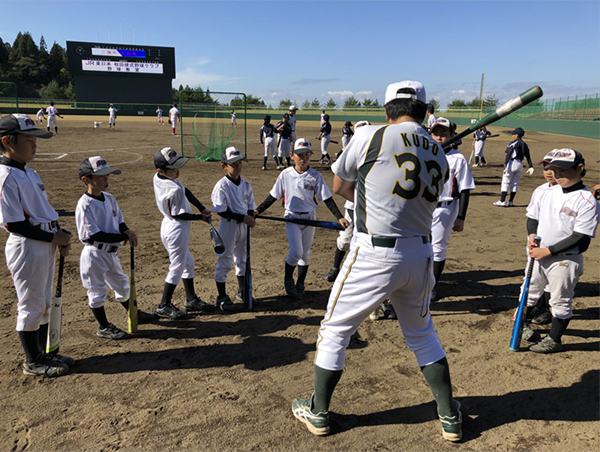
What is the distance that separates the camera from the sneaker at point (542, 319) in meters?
4.96

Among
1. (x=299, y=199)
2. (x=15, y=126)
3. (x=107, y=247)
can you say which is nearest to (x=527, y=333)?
(x=299, y=199)

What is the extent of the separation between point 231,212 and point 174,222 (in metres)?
0.71

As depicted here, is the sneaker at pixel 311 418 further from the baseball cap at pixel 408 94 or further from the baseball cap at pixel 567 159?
the baseball cap at pixel 567 159

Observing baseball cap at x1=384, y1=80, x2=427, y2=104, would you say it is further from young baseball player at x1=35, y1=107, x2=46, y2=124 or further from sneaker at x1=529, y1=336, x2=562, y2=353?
young baseball player at x1=35, y1=107, x2=46, y2=124

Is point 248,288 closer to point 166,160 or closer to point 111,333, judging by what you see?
point 111,333

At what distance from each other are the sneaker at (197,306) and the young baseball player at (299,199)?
1106mm

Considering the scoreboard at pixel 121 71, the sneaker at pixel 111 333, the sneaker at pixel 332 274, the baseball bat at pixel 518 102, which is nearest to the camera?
the baseball bat at pixel 518 102

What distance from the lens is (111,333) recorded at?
4457mm

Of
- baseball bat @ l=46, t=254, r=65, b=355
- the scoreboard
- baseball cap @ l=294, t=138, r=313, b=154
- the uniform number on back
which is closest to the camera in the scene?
the uniform number on back


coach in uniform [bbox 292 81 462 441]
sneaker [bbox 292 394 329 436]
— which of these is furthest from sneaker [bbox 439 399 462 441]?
sneaker [bbox 292 394 329 436]

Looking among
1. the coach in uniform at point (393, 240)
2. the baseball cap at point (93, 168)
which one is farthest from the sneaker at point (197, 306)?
the coach in uniform at point (393, 240)

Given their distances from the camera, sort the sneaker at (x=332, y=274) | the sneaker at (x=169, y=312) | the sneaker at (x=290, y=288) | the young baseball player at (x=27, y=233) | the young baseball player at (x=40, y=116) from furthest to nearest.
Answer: the young baseball player at (x=40, y=116)
the sneaker at (x=332, y=274)
the sneaker at (x=290, y=288)
the sneaker at (x=169, y=312)
the young baseball player at (x=27, y=233)

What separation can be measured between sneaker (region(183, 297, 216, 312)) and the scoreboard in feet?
187

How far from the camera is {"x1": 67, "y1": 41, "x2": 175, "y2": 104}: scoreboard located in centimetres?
5188
